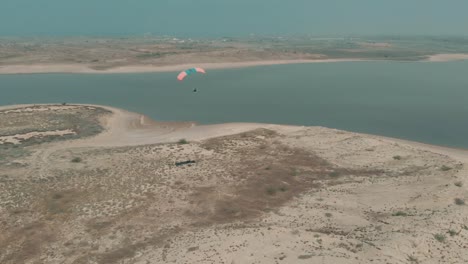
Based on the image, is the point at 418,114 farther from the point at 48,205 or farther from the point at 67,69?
the point at 67,69

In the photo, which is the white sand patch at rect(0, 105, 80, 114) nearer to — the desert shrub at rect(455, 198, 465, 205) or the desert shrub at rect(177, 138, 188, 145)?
the desert shrub at rect(177, 138, 188, 145)

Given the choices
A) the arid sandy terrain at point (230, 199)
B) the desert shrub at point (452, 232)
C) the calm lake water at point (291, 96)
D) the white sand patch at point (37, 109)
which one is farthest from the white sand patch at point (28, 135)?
the desert shrub at point (452, 232)

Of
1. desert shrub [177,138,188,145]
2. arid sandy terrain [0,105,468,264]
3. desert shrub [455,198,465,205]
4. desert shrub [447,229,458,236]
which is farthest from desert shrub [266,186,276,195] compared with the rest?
desert shrub [177,138,188,145]

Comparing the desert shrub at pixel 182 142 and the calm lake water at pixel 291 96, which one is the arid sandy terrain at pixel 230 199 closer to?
the desert shrub at pixel 182 142

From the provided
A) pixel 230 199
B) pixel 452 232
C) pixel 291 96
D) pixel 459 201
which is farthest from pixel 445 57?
pixel 230 199

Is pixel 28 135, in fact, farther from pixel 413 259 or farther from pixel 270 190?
pixel 413 259
